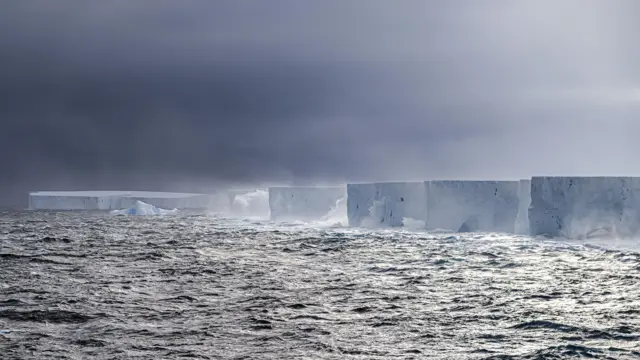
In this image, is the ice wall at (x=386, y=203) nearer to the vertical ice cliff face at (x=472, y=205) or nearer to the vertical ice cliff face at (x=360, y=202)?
the vertical ice cliff face at (x=360, y=202)

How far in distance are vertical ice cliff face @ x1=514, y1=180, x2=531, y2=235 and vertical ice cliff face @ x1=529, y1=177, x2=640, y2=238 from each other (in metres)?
2.22

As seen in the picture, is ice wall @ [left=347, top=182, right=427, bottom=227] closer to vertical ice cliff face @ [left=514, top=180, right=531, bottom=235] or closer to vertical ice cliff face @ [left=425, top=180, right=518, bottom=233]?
vertical ice cliff face @ [left=425, top=180, right=518, bottom=233]

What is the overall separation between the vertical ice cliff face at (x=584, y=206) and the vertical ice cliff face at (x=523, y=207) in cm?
222

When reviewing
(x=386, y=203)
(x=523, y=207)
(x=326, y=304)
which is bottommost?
(x=326, y=304)

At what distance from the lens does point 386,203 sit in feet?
98.1

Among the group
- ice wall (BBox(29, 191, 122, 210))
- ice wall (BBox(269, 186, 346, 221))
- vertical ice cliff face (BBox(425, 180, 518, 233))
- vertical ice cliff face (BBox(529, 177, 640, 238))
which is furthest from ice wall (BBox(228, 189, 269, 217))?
vertical ice cliff face (BBox(529, 177, 640, 238))

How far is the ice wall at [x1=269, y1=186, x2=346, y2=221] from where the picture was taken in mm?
39969

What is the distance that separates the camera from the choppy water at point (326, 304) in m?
7.25

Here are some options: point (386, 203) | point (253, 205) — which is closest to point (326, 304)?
point (386, 203)

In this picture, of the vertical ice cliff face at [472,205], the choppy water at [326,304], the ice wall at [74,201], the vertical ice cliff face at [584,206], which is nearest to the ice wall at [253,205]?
the ice wall at [74,201]

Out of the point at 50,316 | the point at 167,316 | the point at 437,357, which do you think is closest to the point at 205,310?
the point at 167,316

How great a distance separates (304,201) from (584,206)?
842 inches

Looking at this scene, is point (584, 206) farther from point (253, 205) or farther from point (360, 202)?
point (253, 205)

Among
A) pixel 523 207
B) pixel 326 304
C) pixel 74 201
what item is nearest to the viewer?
pixel 326 304
